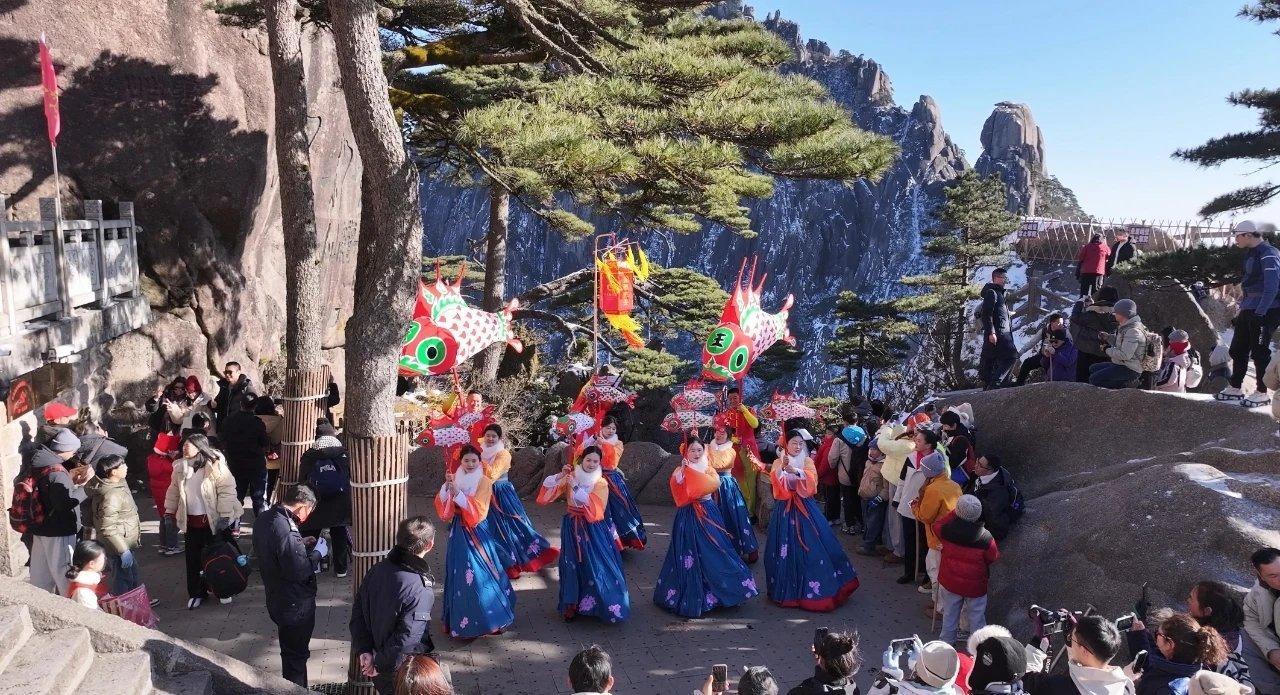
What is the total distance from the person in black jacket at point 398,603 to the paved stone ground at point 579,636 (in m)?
1.46

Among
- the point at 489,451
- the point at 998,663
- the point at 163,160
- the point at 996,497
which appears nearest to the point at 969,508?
the point at 996,497

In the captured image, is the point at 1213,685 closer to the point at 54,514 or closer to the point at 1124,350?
the point at 1124,350

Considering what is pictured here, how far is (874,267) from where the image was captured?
5991cm

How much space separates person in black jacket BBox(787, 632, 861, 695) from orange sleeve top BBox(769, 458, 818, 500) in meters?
3.14

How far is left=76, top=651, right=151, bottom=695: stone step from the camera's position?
3.60 meters

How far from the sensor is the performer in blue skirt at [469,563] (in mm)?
5840

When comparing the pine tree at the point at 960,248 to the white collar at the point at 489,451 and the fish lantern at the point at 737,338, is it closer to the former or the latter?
the fish lantern at the point at 737,338

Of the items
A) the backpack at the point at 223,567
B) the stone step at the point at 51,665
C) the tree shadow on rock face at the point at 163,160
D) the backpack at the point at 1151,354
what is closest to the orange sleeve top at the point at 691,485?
the backpack at the point at 223,567

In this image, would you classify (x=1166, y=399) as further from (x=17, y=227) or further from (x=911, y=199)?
(x=911, y=199)

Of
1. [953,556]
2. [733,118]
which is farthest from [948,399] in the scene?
[733,118]

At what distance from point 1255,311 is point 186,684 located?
7.40 meters

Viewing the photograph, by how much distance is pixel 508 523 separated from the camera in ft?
23.7

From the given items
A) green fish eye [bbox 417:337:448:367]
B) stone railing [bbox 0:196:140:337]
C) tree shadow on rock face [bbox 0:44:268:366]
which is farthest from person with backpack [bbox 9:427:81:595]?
tree shadow on rock face [bbox 0:44:268:366]

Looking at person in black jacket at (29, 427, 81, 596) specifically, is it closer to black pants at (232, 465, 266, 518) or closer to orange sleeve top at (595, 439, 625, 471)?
black pants at (232, 465, 266, 518)
